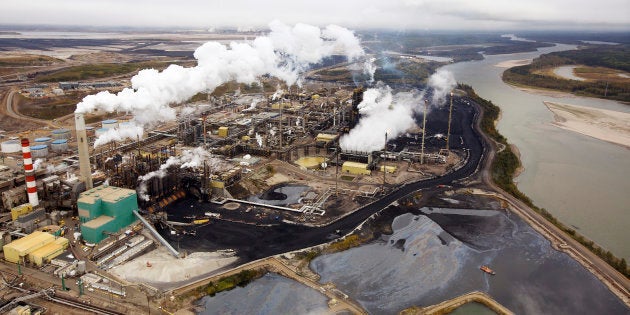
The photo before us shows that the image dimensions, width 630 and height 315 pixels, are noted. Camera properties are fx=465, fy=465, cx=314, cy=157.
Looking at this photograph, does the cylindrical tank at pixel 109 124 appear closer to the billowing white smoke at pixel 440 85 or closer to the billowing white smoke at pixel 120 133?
the billowing white smoke at pixel 120 133

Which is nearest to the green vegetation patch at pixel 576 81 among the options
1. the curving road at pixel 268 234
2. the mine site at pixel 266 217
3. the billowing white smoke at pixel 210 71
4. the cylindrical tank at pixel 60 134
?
the mine site at pixel 266 217

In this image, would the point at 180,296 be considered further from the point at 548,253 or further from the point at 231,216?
the point at 548,253

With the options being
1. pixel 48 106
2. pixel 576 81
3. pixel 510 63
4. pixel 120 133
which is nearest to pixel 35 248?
→ pixel 120 133

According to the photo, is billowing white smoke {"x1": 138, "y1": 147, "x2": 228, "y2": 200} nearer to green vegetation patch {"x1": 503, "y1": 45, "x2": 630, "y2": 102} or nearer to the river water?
the river water


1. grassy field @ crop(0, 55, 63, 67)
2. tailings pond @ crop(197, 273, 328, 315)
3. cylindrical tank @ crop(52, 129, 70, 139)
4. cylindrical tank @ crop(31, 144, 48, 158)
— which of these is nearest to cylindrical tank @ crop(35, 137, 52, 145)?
cylindrical tank @ crop(31, 144, 48, 158)

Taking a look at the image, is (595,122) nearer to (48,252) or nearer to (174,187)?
(174,187)

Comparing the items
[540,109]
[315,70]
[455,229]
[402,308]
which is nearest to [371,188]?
[455,229]
